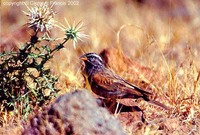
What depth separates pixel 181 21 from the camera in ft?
48.5

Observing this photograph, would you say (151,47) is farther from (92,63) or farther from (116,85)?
(116,85)

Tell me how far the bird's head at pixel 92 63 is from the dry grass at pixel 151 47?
342 millimetres

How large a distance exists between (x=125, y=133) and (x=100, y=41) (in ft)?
19.0

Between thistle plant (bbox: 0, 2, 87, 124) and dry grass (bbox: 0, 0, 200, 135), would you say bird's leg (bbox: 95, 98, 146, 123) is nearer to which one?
dry grass (bbox: 0, 0, 200, 135)

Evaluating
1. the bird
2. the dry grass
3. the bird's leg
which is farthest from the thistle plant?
the bird's leg

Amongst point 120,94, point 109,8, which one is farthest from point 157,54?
point 109,8

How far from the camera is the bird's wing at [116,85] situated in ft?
23.2

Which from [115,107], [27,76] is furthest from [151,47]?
[27,76]

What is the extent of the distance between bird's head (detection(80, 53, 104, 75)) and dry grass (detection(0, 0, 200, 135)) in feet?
1.12

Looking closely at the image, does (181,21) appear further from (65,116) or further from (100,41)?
(65,116)

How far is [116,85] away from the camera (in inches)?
280

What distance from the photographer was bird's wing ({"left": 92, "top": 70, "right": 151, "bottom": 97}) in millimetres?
7059

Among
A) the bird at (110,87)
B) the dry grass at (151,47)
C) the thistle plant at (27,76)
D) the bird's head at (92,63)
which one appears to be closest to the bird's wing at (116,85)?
the bird at (110,87)

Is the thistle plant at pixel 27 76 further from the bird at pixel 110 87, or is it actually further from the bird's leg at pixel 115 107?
the bird's leg at pixel 115 107
